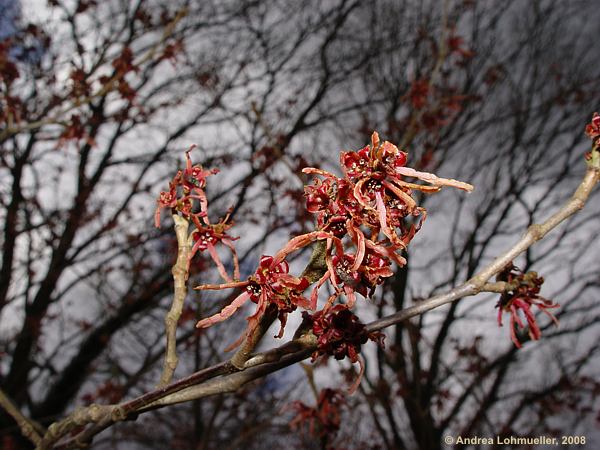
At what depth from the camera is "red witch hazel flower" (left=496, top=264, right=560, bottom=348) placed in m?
1.24

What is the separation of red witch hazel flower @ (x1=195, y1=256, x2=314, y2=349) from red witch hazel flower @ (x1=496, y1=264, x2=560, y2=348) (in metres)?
0.64

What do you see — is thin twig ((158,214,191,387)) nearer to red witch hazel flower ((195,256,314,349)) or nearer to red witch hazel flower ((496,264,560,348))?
red witch hazel flower ((195,256,314,349))

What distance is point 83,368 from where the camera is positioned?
26.4ft

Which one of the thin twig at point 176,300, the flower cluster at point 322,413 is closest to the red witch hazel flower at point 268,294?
the thin twig at point 176,300

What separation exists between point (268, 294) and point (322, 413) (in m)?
1.58

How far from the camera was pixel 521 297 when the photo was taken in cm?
126

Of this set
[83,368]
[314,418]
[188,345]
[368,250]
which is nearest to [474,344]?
[188,345]

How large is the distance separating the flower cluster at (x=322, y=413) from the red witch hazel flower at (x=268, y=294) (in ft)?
4.90

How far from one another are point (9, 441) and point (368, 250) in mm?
8191

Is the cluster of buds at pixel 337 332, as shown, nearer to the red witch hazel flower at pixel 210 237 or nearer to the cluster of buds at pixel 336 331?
the cluster of buds at pixel 336 331

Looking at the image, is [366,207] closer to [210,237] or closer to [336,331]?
[336,331]

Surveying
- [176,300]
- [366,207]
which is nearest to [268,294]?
[366,207]

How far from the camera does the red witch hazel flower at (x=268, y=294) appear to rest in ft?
3.31

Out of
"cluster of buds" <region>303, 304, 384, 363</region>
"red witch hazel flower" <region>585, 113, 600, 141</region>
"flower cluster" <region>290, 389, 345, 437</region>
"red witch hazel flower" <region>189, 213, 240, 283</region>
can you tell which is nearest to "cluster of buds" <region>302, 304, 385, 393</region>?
"cluster of buds" <region>303, 304, 384, 363</region>
